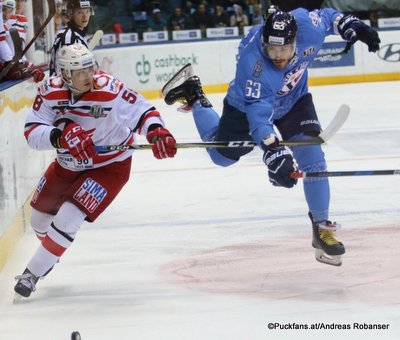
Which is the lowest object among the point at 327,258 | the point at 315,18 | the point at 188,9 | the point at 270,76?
the point at 188,9

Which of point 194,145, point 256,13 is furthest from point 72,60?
point 256,13

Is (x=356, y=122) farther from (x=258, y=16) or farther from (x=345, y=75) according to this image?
(x=258, y=16)

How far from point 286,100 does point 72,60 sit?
107cm

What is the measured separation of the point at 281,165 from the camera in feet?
13.2

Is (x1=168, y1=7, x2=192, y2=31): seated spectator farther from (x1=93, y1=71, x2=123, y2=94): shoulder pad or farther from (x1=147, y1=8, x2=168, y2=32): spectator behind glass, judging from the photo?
(x1=93, y1=71, x2=123, y2=94): shoulder pad

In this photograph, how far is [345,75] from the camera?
1282 cm

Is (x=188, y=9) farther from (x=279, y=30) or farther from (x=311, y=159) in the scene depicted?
(x=279, y=30)

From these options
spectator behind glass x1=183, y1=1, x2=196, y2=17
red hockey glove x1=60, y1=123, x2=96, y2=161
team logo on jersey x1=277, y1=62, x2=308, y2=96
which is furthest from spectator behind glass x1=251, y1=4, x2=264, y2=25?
red hockey glove x1=60, y1=123, x2=96, y2=161

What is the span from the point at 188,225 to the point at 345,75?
7.68m

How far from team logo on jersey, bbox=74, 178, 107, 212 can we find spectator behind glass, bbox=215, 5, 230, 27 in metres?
9.81

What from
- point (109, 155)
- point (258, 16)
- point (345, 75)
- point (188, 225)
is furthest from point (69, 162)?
point (258, 16)

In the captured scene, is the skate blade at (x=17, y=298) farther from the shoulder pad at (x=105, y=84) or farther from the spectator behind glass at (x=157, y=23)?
the spectator behind glass at (x=157, y=23)

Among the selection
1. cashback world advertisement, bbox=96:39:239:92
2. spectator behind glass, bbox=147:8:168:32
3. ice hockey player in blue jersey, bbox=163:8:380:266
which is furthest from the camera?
spectator behind glass, bbox=147:8:168:32

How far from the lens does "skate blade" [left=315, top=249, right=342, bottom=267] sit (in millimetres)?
4395
